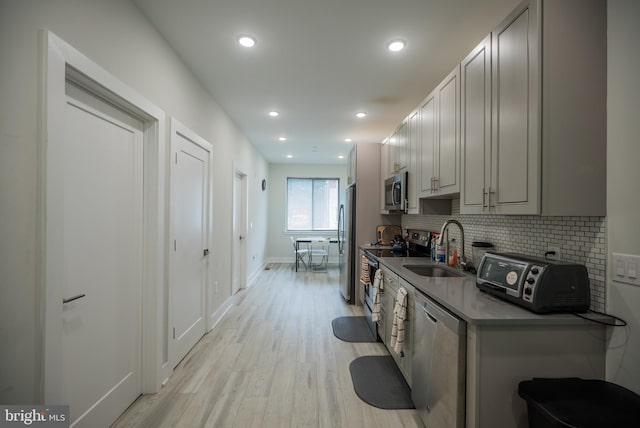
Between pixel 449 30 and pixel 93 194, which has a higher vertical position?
pixel 449 30

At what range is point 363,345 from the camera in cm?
283

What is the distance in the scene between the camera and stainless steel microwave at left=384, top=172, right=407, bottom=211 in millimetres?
2941

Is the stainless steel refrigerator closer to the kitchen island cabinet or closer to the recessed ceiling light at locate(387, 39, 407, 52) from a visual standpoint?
the recessed ceiling light at locate(387, 39, 407, 52)

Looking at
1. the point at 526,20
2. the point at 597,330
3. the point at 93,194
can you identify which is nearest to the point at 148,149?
the point at 93,194

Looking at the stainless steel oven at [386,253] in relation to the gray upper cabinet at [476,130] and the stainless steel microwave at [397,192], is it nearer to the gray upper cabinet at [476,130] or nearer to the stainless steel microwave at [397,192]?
the stainless steel microwave at [397,192]

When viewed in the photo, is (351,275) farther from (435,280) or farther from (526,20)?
(526,20)

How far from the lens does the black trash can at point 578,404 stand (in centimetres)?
93

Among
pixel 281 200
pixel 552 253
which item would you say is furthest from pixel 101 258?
pixel 281 200

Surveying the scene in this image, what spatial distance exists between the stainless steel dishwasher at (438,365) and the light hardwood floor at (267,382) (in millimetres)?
323

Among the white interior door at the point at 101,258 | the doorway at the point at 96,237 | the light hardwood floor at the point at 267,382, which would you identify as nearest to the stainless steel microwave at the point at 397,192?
the light hardwood floor at the point at 267,382

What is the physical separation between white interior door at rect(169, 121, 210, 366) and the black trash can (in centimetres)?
236

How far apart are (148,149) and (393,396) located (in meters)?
2.56

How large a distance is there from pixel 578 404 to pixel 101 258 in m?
2.38

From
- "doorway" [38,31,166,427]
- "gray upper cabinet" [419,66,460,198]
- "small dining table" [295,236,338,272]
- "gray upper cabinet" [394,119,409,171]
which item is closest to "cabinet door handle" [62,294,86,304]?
"doorway" [38,31,166,427]
